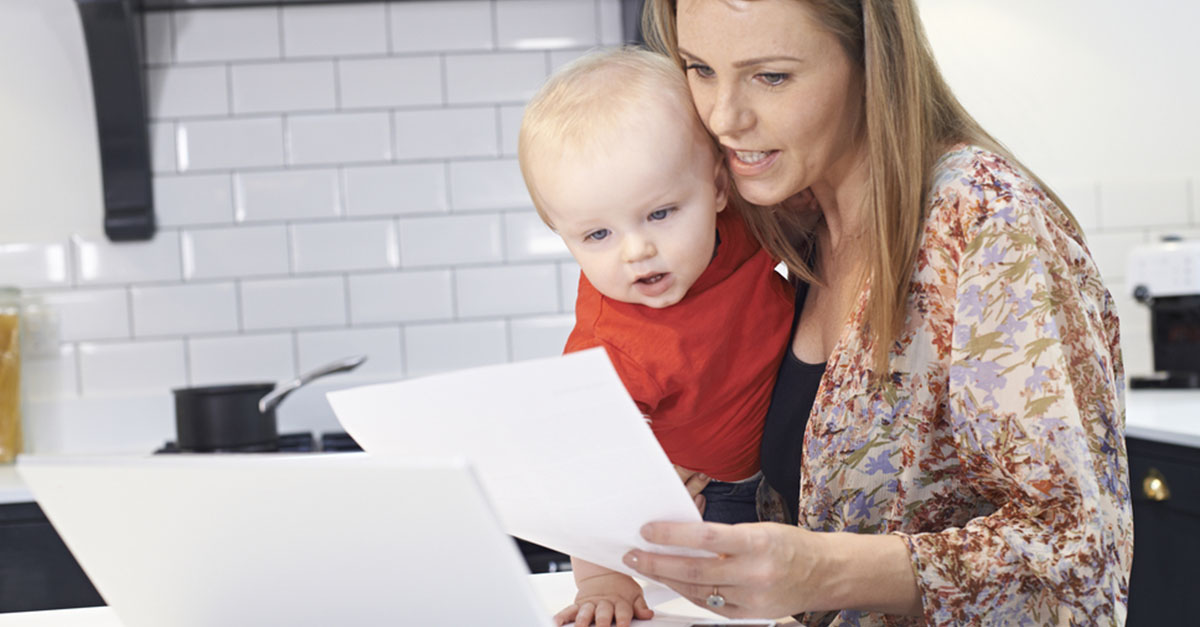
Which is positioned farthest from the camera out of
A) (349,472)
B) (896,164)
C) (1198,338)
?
(1198,338)

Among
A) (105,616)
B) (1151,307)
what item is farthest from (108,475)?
(1151,307)

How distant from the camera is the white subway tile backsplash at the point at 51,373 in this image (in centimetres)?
244

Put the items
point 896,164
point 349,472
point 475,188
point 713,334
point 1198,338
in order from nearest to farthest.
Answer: point 349,472
point 896,164
point 713,334
point 1198,338
point 475,188

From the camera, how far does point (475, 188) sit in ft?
8.25

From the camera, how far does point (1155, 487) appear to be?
1883 mm

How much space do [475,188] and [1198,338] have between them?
161 cm

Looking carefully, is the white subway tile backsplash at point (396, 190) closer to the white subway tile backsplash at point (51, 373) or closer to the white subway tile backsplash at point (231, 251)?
the white subway tile backsplash at point (231, 251)

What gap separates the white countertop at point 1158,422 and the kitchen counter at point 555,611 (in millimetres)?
1011

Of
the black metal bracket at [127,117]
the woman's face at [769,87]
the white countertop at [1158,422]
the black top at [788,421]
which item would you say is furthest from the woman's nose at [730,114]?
the black metal bracket at [127,117]

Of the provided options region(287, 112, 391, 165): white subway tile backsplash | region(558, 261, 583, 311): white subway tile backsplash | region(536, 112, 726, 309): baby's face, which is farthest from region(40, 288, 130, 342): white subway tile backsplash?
region(536, 112, 726, 309): baby's face

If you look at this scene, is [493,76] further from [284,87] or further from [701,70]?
[701,70]

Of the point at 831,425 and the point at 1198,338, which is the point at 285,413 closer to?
the point at 831,425

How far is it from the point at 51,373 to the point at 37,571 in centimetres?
64

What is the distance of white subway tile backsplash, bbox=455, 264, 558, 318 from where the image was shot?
2.53 m
